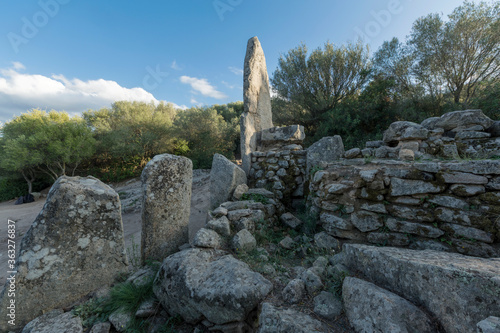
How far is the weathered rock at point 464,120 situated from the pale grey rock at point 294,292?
525cm

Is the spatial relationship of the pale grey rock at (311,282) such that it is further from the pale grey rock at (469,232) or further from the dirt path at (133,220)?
the dirt path at (133,220)

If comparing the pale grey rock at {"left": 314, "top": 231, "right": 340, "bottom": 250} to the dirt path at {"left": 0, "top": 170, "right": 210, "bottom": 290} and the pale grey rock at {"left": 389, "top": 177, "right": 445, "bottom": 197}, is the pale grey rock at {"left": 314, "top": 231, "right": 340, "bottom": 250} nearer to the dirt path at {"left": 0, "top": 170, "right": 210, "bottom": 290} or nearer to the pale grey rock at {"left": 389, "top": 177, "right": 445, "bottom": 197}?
the pale grey rock at {"left": 389, "top": 177, "right": 445, "bottom": 197}

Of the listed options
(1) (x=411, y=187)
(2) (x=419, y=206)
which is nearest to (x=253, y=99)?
Result: (1) (x=411, y=187)

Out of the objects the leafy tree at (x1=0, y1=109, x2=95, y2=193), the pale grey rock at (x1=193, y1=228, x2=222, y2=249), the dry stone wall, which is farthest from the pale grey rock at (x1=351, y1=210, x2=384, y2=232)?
the leafy tree at (x1=0, y1=109, x2=95, y2=193)

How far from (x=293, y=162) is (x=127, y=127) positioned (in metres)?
13.4

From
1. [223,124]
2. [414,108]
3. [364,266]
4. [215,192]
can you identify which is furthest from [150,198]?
[223,124]

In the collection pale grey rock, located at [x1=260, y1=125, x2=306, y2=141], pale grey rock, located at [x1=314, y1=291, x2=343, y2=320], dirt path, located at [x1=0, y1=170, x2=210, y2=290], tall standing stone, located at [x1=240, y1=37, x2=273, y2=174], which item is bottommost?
dirt path, located at [x1=0, y1=170, x2=210, y2=290]

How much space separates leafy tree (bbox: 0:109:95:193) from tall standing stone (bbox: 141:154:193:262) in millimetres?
14434

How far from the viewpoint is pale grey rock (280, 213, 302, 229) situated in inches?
161

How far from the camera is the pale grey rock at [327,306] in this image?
1.69m

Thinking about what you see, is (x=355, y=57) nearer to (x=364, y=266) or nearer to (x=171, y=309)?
(x=364, y=266)

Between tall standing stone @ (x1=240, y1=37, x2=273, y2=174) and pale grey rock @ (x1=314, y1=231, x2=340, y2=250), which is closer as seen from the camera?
pale grey rock @ (x1=314, y1=231, x2=340, y2=250)

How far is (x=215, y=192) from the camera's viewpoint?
473 cm

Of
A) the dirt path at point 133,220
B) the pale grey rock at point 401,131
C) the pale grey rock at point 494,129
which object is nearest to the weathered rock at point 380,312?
the dirt path at point 133,220
